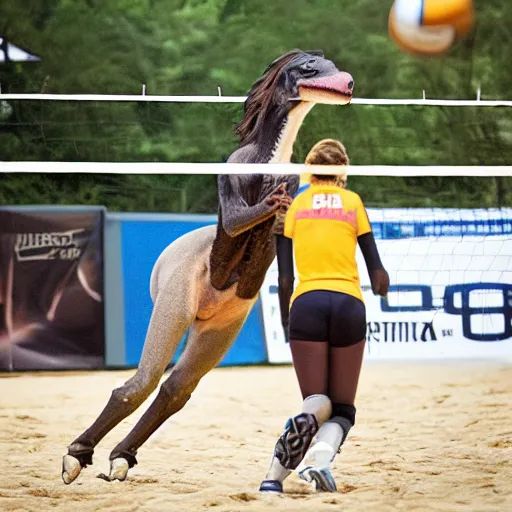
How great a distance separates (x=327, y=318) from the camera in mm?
3680

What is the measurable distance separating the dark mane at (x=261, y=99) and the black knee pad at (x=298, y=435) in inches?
51.9

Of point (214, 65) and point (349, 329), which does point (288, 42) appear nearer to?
point (214, 65)

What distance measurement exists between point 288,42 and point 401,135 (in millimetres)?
1354

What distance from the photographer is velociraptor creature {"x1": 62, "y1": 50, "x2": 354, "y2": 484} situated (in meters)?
4.20

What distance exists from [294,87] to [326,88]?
0.45ft

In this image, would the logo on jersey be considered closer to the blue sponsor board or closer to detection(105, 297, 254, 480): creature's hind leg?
detection(105, 297, 254, 480): creature's hind leg

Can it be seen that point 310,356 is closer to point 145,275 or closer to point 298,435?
point 298,435

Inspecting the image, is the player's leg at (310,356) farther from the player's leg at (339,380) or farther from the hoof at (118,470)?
the hoof at (118,470)

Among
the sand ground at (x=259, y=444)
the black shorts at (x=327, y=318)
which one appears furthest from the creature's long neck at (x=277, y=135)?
the sand ground at (x=259, y=444)

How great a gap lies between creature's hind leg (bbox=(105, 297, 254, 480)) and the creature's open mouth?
2.99ft

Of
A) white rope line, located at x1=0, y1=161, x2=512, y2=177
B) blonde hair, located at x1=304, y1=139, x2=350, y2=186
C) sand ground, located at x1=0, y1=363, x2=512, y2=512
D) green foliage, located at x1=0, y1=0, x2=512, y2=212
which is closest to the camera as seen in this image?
blonde hair, located at x1=304, y1=139, x2=350, y2=186

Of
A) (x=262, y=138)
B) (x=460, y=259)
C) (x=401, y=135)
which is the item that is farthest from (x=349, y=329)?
(x=401, y=135)

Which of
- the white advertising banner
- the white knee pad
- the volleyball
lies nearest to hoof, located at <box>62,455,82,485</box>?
the white knee pad

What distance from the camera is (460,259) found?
8117 millimetres
